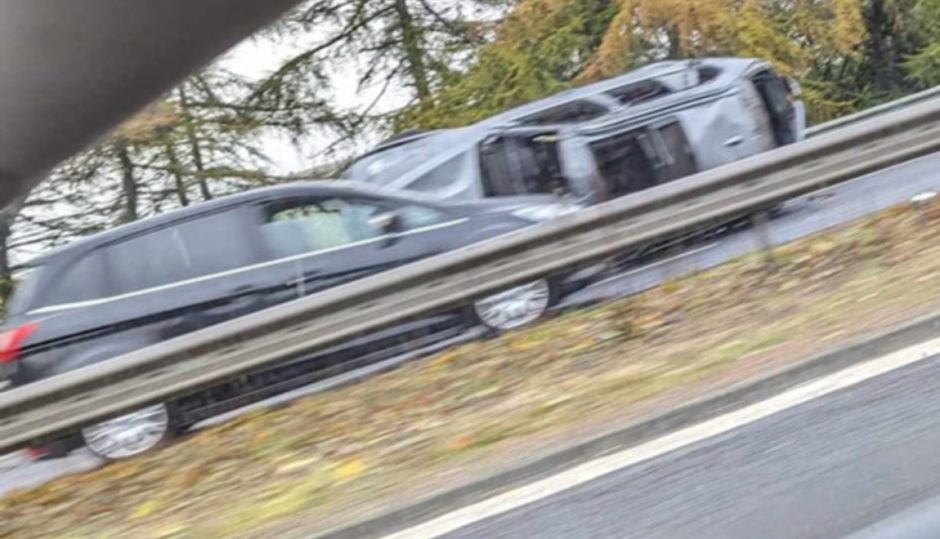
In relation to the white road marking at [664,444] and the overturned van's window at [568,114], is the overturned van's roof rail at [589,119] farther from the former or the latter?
the white road marking at [664,444]

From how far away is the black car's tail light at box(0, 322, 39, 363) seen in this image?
24.2 feet

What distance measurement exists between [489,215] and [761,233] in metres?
1.90

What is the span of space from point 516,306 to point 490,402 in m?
1.57

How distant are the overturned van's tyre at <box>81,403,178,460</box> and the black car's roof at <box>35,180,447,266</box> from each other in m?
1.73

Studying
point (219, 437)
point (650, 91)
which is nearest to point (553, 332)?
point (219, 437)

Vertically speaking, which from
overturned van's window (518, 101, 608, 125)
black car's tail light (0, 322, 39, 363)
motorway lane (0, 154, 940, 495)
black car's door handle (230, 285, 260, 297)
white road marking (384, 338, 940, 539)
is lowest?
white road marking (384, 338, 940, 539)

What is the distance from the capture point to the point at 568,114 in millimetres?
10461

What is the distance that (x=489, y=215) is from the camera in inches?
342

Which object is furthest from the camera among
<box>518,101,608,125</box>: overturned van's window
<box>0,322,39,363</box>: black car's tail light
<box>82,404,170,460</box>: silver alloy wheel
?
<box>518,101,608,125</box>: overturned van's window

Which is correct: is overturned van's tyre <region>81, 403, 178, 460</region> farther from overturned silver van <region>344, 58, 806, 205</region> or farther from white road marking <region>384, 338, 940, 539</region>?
overturned silver van <region>344, 58, 806, 205</region>

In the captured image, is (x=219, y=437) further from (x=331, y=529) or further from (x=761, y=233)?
(x=761, y=233)

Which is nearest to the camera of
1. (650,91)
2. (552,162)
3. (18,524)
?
(18,524)

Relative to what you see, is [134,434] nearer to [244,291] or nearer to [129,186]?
[244,291]

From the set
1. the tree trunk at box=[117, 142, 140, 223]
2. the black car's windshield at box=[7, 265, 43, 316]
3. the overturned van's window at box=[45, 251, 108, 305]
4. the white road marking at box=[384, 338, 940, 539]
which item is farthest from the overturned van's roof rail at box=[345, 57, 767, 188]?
the white road marking at box=[384, 338, 940, 539]
